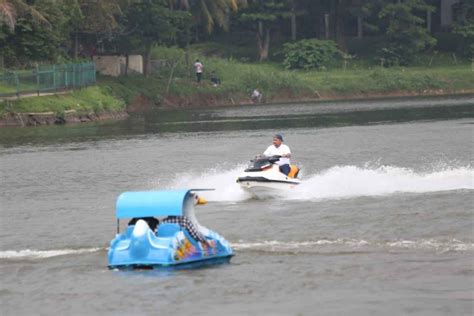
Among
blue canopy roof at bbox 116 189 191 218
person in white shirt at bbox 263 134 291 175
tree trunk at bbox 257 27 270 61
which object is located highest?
tree trunk at bbox 257 27 270 61

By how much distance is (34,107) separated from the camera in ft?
181

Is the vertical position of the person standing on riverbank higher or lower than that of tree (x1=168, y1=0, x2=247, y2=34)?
lower

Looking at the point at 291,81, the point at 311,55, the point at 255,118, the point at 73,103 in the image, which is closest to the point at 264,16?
the point at 311,55

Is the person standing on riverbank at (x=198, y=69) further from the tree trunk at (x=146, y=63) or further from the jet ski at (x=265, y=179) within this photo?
the jet ski at (x=265, y=179)

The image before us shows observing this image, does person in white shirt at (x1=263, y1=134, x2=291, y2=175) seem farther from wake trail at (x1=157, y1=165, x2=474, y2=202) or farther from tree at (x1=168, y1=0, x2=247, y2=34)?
tree at (x1=168, y1=0, x2=247, y2=34)

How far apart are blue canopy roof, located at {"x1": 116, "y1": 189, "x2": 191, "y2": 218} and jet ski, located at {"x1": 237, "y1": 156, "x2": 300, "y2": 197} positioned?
8.16 m

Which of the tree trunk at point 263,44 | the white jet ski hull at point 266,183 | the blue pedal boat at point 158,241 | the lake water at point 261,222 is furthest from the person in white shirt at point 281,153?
the tree trunk at point 263,44

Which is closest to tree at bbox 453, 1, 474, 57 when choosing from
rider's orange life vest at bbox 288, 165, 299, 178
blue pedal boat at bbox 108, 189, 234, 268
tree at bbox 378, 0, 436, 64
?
tree at bbox 378, 0, 436, 64

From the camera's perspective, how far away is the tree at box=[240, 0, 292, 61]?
74750 mm

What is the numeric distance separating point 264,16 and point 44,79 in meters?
19.4

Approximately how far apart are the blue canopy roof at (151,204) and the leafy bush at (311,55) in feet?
182

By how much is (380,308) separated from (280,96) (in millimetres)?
56383

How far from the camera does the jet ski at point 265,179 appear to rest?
91.7 feet

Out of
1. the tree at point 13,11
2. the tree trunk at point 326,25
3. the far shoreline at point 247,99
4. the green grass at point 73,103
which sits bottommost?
the far shoreline at point 247,99
